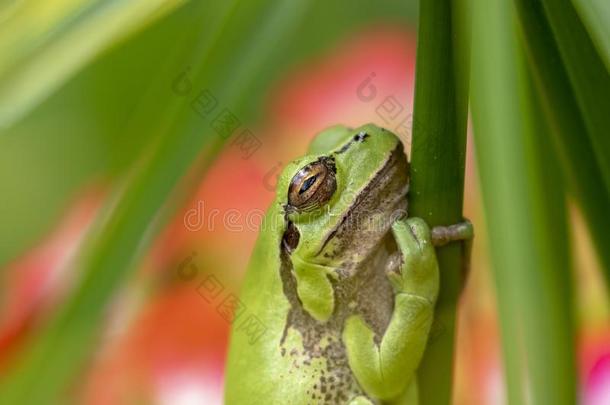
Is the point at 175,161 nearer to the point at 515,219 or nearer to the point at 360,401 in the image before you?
the point at 515,219

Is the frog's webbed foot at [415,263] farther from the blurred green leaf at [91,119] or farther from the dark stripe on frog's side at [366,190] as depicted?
the blurred green leaf at [91,119]

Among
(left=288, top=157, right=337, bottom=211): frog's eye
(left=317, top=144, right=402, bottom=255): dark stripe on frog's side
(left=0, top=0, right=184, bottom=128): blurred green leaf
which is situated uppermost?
(left=0, top=0, right=184, bottom=128): blurred green leaf

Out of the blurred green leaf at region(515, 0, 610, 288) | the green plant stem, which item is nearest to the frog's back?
the green plant stem

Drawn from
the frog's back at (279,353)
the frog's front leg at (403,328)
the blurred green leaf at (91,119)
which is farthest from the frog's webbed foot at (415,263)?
the blurred green leaf at (91,119)

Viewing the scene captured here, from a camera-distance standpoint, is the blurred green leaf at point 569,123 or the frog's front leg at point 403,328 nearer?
the blurred green leaf at point 569,123

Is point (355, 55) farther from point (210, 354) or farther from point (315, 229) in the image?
point (210, 354)

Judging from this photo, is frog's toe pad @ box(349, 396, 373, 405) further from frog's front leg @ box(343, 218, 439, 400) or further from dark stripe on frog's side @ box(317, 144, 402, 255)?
dark stripe on frog's side @ box(317, 144, 402, 255)

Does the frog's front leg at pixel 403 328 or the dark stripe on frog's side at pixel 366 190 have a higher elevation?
the dark stripe on frog's side at pixel 366 190
